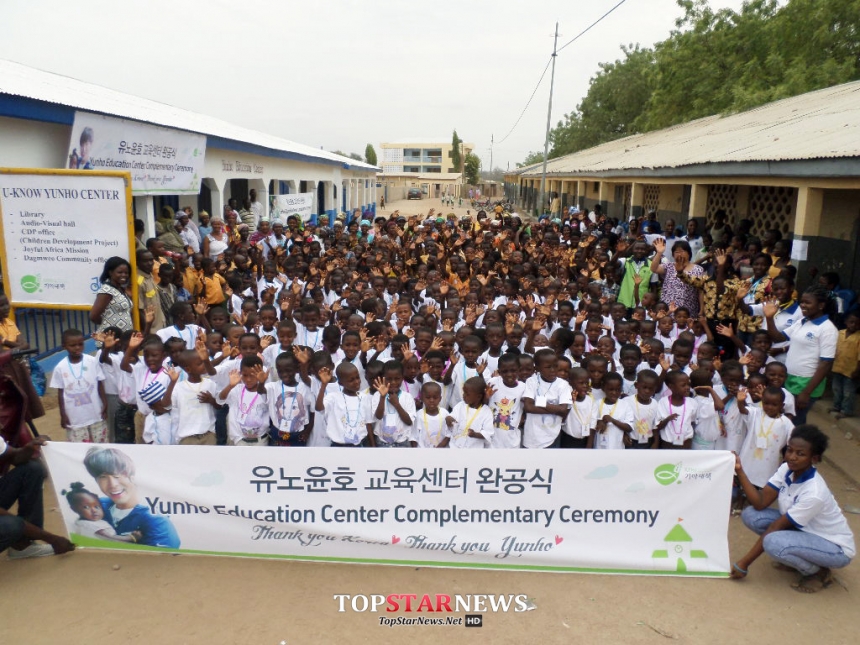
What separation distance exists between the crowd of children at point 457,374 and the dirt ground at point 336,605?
902mm

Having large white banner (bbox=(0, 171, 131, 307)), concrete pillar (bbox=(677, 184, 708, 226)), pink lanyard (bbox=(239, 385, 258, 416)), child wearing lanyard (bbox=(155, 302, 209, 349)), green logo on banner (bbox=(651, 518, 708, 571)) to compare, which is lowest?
green logo on banner (bbox=(651, 518, 708, 571))

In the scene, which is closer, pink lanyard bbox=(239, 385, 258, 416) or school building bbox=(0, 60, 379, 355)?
→ pink lanyard bbox=(239, 385, 258, 416)

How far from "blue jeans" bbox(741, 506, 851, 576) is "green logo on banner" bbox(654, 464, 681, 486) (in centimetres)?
60

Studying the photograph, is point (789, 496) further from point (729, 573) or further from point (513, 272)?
point (513, 272)

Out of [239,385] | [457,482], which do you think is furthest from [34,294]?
[457,482]

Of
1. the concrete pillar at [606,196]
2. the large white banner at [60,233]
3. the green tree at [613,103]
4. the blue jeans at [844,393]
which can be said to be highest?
the green tree at [613,103]

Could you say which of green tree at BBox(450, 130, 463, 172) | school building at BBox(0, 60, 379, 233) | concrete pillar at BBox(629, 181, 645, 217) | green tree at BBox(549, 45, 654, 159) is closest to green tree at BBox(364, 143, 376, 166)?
green tree at BBox(450, 130, 463, 172)

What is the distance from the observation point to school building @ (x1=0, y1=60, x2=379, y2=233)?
246 inches

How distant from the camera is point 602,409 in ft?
14.5

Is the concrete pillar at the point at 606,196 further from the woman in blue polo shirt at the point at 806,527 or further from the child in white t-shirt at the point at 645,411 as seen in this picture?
the woman in blue polo shirt at the point at 806,527

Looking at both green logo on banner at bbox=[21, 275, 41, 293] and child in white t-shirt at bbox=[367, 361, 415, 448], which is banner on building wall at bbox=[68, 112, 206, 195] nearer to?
green logo on banner at bbox=[21, 275, 41, 293]

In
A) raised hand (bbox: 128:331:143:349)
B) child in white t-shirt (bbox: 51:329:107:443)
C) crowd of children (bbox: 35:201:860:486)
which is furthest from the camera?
raised hand (bbox: 128:331:143:349)

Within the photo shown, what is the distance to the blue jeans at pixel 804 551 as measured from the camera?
344cm

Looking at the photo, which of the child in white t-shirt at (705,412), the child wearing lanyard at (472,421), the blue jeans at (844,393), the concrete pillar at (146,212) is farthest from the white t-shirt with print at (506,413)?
the concrete pillar at (146,212)
